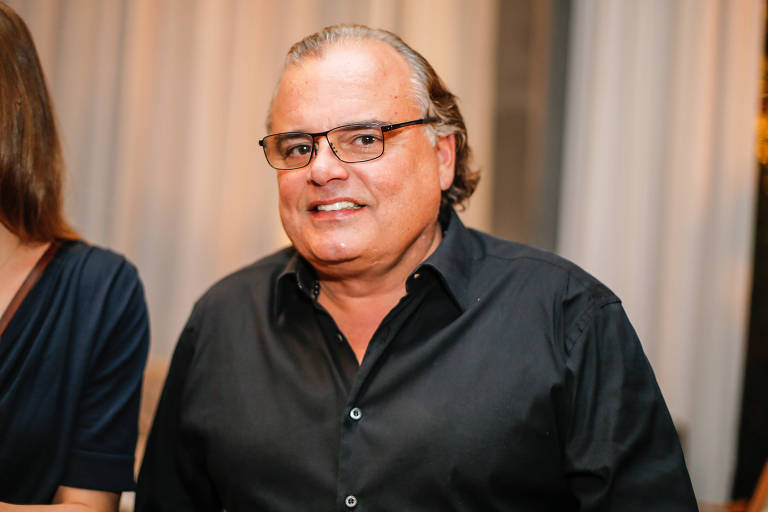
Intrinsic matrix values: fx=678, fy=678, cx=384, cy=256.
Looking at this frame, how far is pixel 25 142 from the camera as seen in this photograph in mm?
1344

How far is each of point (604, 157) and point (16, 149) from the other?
2.23 m

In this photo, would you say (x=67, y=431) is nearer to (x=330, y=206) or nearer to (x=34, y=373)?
(x=34, y=373)

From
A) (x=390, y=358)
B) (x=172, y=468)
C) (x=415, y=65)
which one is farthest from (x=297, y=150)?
(x=172, y=468)

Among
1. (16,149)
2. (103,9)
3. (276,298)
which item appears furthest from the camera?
(103,9)

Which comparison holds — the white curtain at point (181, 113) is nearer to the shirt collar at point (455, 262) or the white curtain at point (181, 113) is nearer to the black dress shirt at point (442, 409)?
the shirt collar at point (455, 262)

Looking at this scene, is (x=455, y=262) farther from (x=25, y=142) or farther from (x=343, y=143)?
(x=25, y=142)

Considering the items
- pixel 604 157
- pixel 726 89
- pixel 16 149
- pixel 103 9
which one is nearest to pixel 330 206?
pixel 16 149

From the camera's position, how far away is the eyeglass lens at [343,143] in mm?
1319

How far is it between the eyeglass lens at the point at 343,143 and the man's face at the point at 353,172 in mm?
13

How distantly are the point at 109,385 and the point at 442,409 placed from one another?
694mm

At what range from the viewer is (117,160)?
3.15 m

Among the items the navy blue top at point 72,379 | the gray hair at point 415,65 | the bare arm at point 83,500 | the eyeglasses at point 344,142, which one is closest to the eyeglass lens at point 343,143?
the eyeglasses at point 344,142

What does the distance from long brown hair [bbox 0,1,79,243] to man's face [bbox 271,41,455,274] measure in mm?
476

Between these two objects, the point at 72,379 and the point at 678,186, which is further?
the point at 678,186
